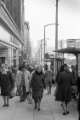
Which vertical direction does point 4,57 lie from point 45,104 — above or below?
above

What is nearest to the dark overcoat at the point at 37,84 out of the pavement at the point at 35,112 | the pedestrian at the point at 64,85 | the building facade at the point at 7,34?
the pavement at the point at 35,112

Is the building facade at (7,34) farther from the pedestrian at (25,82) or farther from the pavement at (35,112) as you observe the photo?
the pavement at (35,112)

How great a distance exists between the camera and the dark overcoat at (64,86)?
10.1 meters

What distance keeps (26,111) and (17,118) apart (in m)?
1.41

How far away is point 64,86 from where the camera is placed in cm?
1020

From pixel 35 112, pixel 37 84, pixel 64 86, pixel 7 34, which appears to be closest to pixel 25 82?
pixel 37 84

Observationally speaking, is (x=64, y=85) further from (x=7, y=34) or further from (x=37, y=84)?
(x=7, y=34)

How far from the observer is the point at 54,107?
38.8ft

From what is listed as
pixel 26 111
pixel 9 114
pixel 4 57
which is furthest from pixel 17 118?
pixel 4 57

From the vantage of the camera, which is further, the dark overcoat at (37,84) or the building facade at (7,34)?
the building facade at (7,34)

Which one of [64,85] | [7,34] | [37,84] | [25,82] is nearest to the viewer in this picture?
[64,85]

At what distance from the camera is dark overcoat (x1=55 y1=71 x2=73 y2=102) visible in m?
10.1

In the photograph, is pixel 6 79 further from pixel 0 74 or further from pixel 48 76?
pixel 48 76

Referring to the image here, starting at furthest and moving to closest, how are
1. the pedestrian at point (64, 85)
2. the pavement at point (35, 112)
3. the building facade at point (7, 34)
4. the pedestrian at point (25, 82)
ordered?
the building facade at point (7, 34), the pedestrian at point (25, 82), the pedestrian at point (64, 85), the pavement at point (35, 112)
